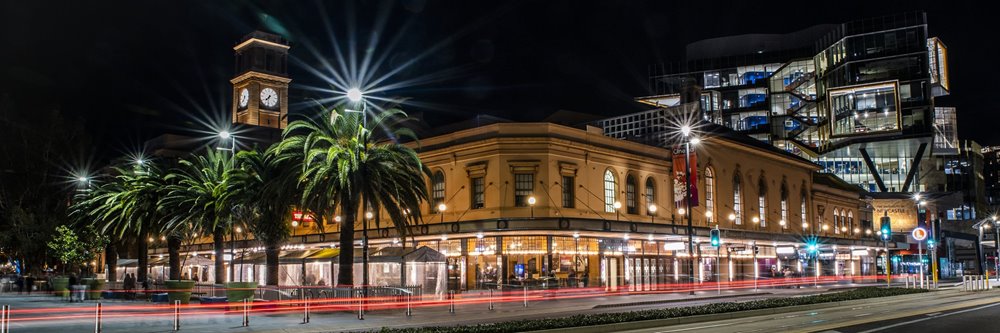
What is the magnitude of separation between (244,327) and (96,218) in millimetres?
35021

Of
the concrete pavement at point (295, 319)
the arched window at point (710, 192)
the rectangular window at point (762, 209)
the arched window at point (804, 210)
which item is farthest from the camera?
the arched window at point (804, 210)

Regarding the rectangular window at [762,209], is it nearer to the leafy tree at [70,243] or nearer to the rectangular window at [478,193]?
the rectangular window at [478,193]

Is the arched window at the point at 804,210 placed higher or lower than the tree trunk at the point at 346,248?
higher

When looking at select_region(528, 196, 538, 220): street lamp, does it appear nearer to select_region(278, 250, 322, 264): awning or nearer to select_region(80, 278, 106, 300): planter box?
select_region(278, 250, 322, 264): awning

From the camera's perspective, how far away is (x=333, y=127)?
36.4 metres

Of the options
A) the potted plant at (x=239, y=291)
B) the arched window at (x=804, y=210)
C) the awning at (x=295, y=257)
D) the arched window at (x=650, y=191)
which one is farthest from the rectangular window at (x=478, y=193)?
the arched window at (x=804, y=210)

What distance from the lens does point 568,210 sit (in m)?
52.8

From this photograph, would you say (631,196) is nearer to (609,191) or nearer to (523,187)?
(609,191)

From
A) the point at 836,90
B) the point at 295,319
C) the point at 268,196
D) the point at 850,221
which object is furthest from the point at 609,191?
the point at 836,90

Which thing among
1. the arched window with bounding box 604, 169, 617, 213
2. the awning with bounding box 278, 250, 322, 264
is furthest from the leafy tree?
the arched window with bounding box 604, 169, 617, 213

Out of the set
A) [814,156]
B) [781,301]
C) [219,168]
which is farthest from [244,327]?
[814,156]

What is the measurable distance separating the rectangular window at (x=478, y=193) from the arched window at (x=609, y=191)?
27.6 ft

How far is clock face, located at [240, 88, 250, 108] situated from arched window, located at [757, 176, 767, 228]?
4097 inches

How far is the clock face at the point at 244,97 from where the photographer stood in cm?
15375
